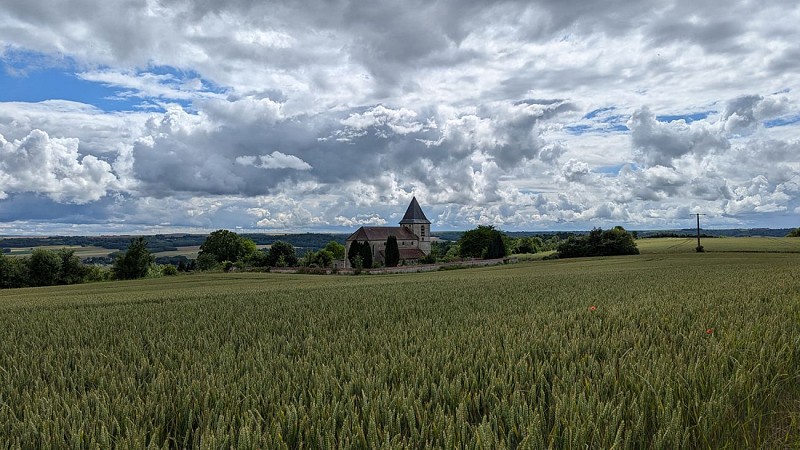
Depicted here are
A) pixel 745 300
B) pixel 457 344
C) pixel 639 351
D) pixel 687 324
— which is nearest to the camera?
pixel 639 351

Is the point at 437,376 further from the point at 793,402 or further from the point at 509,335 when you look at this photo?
the point at 793,402

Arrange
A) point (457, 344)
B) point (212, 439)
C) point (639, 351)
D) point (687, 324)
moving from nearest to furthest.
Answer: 1. point (212, 439)
2. point (639, 351)
3. point (457, 344)
4. point (687, 324)

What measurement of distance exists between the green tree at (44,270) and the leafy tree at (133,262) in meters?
11.4

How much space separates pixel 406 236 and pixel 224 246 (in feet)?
161

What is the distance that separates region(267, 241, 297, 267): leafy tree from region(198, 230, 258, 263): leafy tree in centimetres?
1061

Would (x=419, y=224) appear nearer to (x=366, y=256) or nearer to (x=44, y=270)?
(x=366, y=256)

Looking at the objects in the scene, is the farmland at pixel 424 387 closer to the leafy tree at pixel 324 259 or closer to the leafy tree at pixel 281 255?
the leafy tree at pixel 324 259

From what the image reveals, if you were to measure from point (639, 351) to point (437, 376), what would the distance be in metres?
2.59

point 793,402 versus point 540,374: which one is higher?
point 540,374

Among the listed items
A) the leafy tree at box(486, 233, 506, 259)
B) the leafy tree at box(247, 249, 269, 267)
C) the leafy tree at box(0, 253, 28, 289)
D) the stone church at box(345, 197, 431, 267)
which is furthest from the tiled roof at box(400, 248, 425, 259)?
the leafy tree at box(0, 253, 28, 289)

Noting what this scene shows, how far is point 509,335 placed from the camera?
6965 mm

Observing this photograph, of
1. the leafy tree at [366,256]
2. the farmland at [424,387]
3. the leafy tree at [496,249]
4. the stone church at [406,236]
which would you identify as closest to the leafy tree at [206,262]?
the stone church at [406,236]

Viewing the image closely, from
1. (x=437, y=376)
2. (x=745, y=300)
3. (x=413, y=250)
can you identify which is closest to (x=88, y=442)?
(x=437, y=376)

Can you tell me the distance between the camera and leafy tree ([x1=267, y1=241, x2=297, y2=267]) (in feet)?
388
